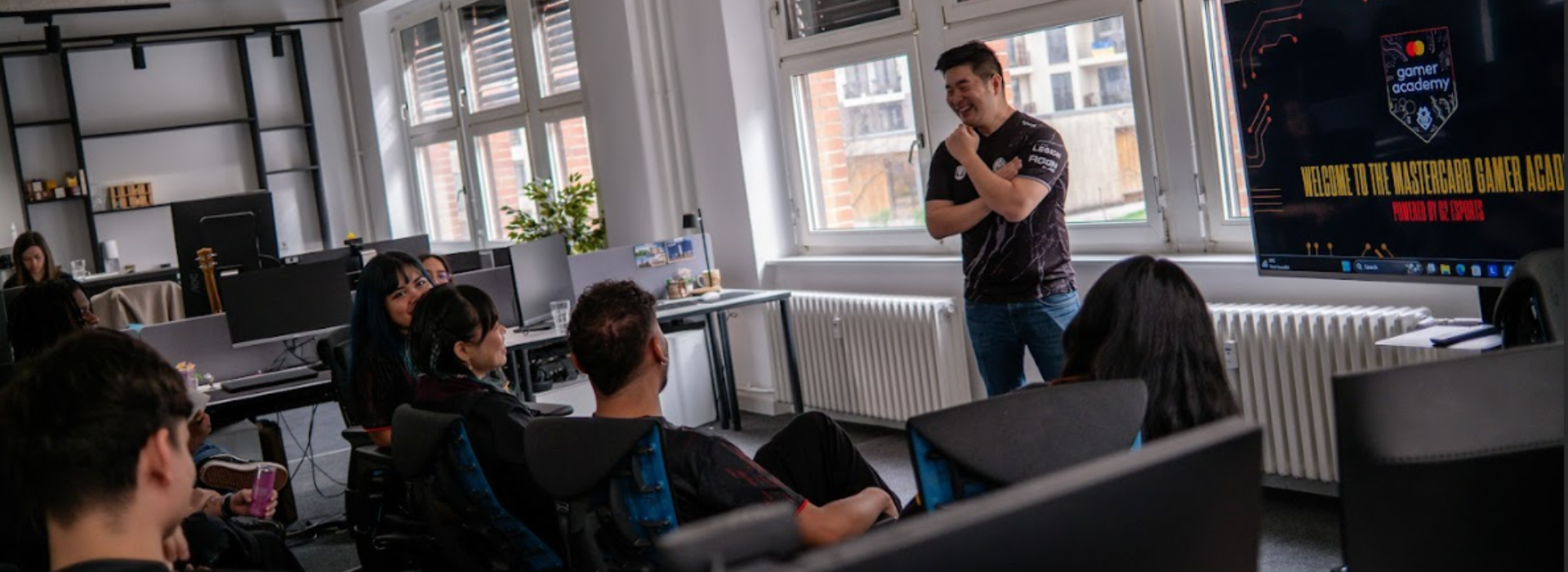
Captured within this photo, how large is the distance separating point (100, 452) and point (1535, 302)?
6.62ft

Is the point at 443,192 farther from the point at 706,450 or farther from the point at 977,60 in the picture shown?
the point at 706,450

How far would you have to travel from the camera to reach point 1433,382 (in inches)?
40.6

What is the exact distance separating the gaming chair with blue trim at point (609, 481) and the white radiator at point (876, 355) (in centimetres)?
332

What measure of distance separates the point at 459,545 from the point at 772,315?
144 inches

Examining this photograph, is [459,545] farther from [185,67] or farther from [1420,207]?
[185,67]

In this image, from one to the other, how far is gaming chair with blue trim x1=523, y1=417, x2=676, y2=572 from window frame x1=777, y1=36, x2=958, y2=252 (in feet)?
12.0

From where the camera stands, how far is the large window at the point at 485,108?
27.4 feet

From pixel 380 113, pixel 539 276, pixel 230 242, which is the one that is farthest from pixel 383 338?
pixel 380 113

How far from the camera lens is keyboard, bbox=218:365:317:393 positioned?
5129 millimetres

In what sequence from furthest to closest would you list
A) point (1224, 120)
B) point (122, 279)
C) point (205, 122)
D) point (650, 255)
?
point (205, 122), point (122, 279), point (650, 255), point (1224, 120)

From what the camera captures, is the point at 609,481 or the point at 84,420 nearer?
the point at 84,420

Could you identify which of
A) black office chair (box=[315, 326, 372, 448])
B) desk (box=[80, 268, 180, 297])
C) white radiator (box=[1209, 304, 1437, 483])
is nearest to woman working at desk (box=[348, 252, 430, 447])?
black office chair (box=[315, 326, 372, 448])

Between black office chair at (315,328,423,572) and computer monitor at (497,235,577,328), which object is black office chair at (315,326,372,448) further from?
computer monitor at (497,235,577,328)

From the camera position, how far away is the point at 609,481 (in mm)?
2188
